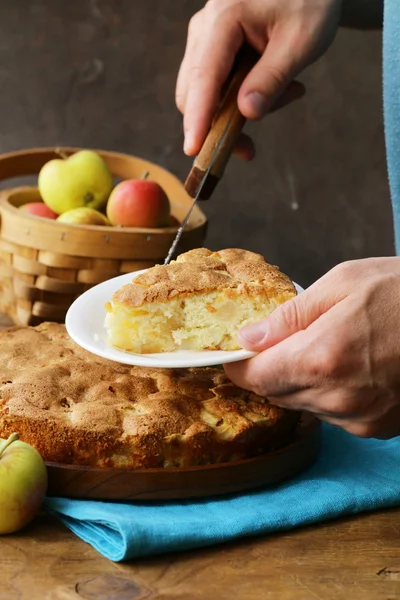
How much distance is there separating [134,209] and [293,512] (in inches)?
42.7

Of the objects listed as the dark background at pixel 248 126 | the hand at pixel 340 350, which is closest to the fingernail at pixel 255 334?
the hand at pixel 340 350

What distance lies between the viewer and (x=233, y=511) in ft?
4.45

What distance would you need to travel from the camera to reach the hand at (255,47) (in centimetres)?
190

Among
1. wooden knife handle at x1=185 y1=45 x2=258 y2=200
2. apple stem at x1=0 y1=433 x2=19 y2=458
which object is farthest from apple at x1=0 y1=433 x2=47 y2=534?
wooden knife handle at x1=185 y1=45 x2=258 y2=200

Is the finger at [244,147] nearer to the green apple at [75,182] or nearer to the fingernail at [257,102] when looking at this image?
the fingernail at [257,102]

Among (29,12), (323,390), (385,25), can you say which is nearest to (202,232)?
(385,25)

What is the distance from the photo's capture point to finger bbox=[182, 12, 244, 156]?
1903 mm

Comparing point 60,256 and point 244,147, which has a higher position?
point 244,147

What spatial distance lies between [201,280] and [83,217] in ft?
2.44

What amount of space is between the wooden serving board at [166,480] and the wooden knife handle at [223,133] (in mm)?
638

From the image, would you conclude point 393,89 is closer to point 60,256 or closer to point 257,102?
point 257,102

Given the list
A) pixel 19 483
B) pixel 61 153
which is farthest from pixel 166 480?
pixel 61 153

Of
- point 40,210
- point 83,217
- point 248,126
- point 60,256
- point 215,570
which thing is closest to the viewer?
point 215,570

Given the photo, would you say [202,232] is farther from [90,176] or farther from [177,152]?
[177,152]
